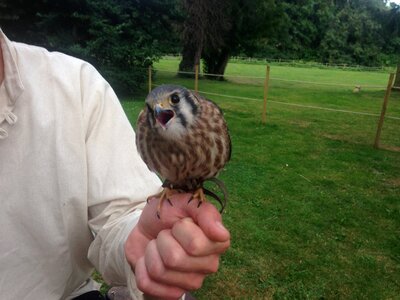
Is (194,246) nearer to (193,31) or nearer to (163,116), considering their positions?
(163,116)

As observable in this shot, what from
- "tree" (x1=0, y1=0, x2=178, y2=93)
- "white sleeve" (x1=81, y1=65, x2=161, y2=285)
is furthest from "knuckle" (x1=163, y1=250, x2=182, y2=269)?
"tree" (x1=0, y1=0, x2=178, y2=93)

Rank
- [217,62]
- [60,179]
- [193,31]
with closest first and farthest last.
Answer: [60,179]
[193,31]
[217,62]

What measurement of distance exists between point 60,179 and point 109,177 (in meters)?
0.23

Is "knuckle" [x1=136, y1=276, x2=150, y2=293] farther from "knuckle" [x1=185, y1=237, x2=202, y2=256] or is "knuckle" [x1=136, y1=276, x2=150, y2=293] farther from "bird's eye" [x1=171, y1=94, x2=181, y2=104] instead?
"bird's eye" [x1=171, y1=94, x2=181, y2=104]

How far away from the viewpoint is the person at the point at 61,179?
186 cm

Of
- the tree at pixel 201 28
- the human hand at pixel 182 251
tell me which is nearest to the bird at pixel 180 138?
the human hand at pixel 182 251

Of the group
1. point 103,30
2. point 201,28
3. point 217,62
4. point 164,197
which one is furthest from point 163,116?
point 217,62

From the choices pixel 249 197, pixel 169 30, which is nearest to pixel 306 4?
pixel 169 30

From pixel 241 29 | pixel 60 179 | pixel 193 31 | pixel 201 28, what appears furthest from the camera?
pixel 241 29

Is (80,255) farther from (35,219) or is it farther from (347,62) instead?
(347,62)

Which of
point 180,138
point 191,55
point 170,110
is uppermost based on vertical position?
point 170,110

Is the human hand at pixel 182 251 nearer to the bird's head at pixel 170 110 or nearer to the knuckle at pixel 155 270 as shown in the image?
the knuckle at pixel 155 270

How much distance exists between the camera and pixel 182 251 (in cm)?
129

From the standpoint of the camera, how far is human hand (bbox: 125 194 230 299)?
129 cm
